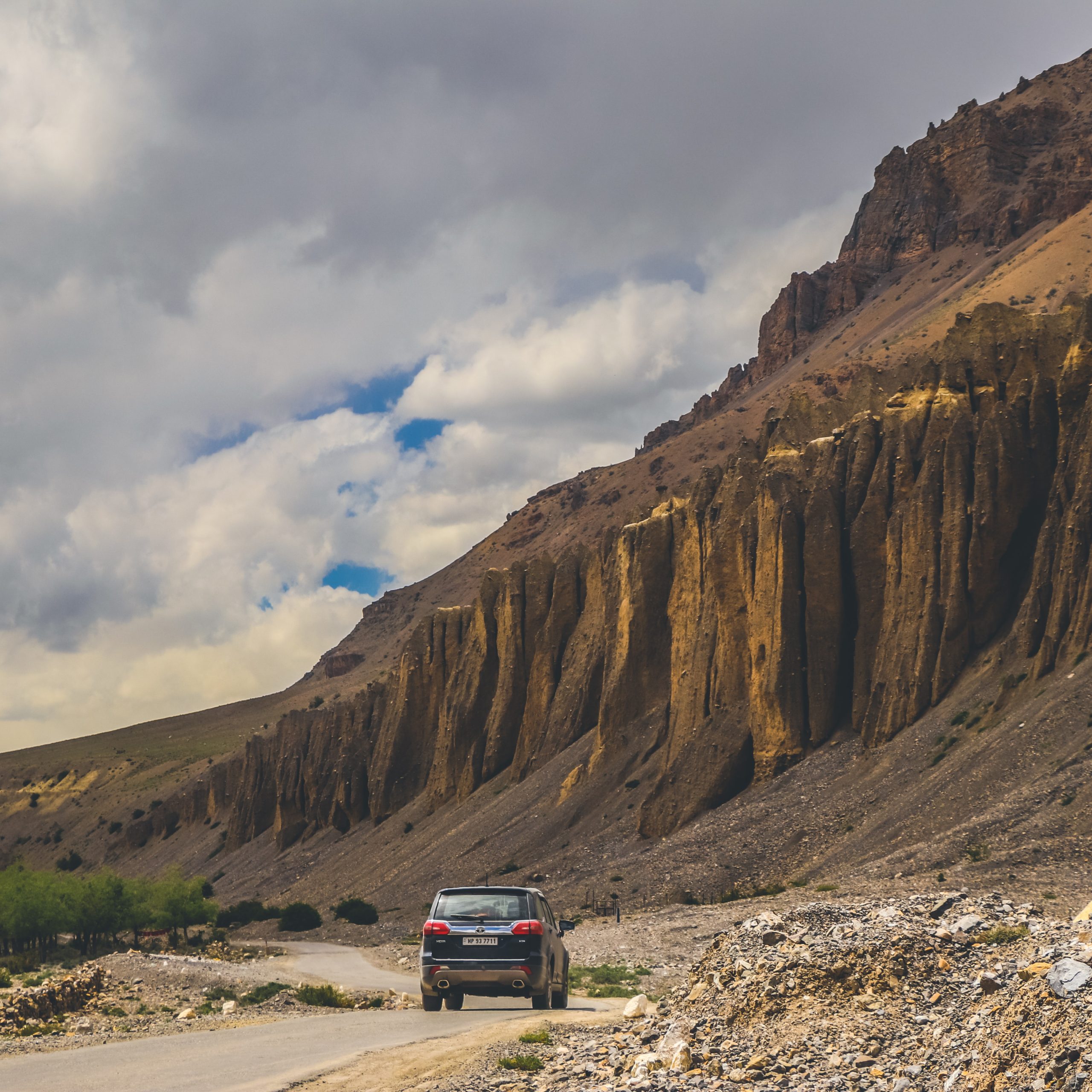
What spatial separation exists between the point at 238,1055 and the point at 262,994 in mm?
9816

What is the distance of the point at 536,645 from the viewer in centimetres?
8850

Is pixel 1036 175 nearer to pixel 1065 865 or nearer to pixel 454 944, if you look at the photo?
pixel 1065 865

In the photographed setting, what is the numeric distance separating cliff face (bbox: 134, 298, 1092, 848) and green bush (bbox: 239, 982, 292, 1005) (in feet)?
109

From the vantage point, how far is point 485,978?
59.9 feet

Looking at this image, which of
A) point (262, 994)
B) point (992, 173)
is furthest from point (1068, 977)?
point (992, 173)

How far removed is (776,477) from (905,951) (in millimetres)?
51632

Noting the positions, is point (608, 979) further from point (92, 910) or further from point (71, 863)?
point (71, 863)

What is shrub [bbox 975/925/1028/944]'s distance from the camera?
13328mm

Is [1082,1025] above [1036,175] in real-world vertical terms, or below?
below

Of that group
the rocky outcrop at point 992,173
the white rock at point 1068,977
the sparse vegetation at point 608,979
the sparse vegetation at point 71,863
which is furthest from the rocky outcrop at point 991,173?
the white rock at point 1068,977

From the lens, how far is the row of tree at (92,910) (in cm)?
7038

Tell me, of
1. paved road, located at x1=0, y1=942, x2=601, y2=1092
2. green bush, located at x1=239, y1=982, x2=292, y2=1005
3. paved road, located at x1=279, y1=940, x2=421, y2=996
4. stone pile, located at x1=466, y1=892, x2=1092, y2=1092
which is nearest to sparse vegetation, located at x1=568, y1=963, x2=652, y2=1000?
paved road, located at x1=0, y1=942, x2=601, y2=1092

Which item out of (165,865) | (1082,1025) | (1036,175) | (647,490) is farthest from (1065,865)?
(1036,175)

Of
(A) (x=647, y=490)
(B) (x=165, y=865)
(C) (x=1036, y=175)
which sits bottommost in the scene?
(B) (x=165, y=865)
